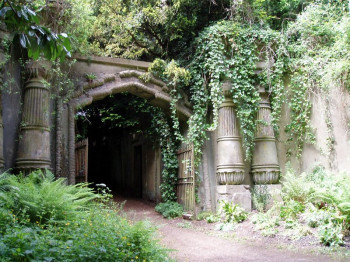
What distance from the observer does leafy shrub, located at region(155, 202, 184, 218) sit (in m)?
9.04

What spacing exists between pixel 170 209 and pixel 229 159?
2207 mm

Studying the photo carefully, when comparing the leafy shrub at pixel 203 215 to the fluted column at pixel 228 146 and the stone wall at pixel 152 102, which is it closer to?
the stone wall at pixel 152 102

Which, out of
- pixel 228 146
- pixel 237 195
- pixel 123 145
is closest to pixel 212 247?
pixel 237 195

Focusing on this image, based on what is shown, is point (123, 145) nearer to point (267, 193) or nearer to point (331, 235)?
point (267, 193)

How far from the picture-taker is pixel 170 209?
9.19 m

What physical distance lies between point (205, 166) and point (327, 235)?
398 centimetres

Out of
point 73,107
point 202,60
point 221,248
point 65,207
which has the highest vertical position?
point 202,60

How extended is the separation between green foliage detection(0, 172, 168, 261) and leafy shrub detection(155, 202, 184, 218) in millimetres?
3980

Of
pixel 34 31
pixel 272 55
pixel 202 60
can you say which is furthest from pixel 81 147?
pixel 34 31

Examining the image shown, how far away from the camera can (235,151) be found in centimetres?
843

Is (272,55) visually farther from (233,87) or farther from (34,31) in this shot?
(34,31)

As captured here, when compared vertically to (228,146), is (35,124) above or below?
above

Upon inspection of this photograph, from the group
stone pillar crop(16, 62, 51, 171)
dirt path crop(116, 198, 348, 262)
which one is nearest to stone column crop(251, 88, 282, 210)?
dirt path crop(116, 198, 348, 262)

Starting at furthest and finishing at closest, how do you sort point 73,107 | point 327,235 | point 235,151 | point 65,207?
Answer: 1. point 235,151
2. point 73,107
3. point 327,235
4. point 65,207
